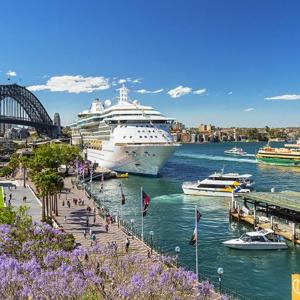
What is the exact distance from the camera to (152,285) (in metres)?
16.6

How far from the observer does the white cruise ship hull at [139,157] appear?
90.3 metres

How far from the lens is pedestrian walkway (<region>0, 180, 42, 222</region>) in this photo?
160 feet

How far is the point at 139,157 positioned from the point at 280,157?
6353cm

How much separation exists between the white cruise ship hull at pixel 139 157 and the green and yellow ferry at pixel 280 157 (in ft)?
189

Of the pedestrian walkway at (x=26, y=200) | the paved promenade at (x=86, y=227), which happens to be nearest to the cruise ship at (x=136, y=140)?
the pedestrian walkway at (x=26, y=200)

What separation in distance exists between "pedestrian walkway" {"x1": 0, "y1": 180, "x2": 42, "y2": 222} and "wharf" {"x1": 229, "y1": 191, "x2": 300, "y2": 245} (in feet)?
71.3

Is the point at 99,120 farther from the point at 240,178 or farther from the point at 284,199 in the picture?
the point at 284,199

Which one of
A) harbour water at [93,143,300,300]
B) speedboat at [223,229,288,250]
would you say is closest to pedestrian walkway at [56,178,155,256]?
harbour water at [93,143,300,300]

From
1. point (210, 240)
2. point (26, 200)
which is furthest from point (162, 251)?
point (26, 200)

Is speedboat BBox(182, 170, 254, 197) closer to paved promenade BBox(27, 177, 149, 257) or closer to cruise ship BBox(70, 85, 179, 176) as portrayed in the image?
paved promenade BBox(27, 177, 149, 257)

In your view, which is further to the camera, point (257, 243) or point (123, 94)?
point (123, 94)

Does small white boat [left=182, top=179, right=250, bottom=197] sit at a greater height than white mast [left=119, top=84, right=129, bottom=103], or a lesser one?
lesser

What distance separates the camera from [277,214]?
166 feet

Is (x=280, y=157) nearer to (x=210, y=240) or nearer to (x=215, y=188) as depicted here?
(x=215, y=188)
